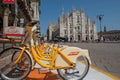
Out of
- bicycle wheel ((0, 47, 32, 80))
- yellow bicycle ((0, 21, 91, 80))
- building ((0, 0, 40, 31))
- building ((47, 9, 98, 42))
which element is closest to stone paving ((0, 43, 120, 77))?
yellow bicycle ((0, 21, 91, 80))

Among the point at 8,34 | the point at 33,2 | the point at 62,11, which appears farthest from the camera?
the point at 62,11

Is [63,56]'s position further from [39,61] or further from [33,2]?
[33,2]

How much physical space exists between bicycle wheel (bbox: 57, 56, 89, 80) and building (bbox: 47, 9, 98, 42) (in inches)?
6501

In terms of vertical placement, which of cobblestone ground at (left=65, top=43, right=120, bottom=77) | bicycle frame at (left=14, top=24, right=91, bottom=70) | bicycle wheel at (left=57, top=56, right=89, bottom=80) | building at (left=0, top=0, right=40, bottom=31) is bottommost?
cobblestone ground at (left=65, top=43, right=120, bottom=77)

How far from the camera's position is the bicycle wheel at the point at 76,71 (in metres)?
6.65

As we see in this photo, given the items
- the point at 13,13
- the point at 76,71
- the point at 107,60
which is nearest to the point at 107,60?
the point at 107,60

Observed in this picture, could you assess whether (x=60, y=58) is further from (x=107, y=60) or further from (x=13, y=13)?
(x=13, y=13)

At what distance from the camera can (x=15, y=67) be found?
21.3 feet

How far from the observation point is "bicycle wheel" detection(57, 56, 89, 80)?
6.65 metres

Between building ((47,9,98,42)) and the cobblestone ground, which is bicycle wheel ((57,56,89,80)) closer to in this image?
the cobblestone ground

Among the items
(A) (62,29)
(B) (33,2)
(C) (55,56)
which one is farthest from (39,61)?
(A) (62,29)

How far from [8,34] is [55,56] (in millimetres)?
1318

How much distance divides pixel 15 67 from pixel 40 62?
60 cm

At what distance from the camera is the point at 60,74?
21.7 feet
